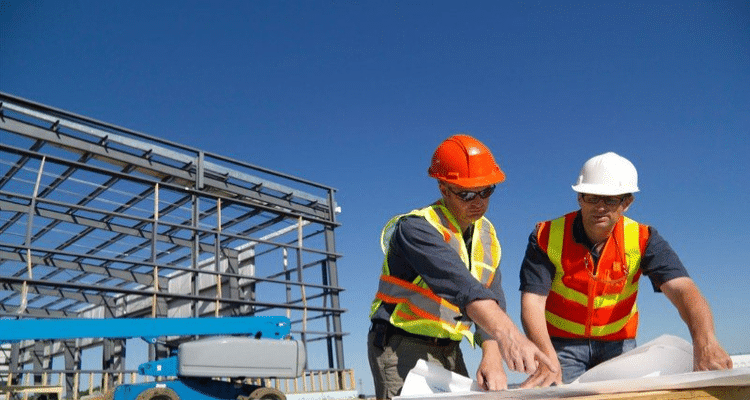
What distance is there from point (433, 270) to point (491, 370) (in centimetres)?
40

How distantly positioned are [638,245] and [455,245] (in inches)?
41.0

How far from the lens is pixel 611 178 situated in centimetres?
307

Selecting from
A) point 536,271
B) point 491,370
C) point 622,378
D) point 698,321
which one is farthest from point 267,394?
point 622,378

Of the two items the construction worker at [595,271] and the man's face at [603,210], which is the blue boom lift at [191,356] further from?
the man's face at [603,210]

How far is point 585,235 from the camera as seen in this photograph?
3.28m

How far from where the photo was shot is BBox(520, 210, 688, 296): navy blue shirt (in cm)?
307

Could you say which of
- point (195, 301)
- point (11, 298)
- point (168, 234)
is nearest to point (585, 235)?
point (195, 301)

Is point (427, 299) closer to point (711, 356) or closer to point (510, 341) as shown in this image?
point (510, 341)

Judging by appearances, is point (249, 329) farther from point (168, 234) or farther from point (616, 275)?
point (168, 234)

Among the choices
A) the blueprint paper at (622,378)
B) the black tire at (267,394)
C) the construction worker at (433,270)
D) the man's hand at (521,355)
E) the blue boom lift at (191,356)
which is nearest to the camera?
the blueprint paper at (622,378)

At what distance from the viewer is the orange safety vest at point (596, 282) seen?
3.19m

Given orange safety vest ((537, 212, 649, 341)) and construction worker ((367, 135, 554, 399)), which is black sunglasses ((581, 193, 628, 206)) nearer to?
orange safety vest ((537, 212, 649, 341))

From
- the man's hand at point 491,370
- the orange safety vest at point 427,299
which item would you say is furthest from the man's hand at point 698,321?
the orange safety vest at point 427,299

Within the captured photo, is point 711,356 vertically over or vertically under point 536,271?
under
